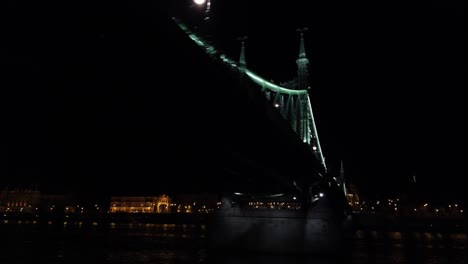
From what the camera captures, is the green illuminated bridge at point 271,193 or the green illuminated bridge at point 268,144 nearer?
the green illuminated bridge at point 268,144

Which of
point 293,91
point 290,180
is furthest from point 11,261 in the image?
point 293,91

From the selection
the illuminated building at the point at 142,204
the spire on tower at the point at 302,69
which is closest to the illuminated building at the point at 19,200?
the illuminated building at the point at 142,204

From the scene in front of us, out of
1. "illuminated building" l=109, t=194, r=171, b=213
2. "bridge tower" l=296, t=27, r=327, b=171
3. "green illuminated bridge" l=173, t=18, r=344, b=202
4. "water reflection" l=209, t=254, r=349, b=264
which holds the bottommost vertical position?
"water reflection" l=209, t=254, r=349, b=264

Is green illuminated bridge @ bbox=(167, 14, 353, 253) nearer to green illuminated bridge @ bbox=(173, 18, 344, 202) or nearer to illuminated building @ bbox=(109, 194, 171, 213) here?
green illuminated bridge @ bbox=(173, 18, 344, 202)

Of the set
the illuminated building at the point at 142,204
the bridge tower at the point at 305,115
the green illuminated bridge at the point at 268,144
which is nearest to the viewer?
the green illuminated bridge at the point at 268,144

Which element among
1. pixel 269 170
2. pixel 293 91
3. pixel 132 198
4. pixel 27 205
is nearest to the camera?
pixel 269 170

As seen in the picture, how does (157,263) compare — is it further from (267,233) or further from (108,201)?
(108,201)

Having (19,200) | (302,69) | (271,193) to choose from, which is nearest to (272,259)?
(271,193)

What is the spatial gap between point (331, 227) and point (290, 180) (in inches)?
122

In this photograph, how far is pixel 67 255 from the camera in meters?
22.5

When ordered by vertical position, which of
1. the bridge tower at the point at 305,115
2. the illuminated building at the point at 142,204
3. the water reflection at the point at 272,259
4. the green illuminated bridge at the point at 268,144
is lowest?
the water reflection at the point at 272,259

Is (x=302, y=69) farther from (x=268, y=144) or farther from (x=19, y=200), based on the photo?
(x=19, y=200)

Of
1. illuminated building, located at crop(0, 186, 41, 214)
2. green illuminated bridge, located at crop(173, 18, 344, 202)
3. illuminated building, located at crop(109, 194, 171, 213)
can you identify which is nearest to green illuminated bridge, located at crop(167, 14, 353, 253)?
green illuminated bridge, located at crop(173, 18, 344, 202)

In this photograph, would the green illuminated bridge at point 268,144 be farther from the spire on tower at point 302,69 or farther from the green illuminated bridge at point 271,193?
the spire on tower at point 302,69
